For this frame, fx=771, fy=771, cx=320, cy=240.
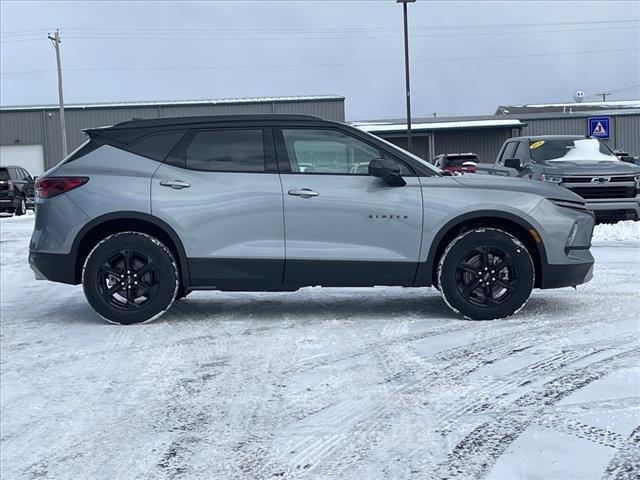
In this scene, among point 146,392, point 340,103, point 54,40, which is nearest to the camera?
point 146,392

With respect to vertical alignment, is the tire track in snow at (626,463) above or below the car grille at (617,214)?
below

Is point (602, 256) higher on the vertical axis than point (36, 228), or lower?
lower

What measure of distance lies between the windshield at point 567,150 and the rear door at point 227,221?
9050 millimetres

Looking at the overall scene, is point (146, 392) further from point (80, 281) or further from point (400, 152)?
point (400, 152)

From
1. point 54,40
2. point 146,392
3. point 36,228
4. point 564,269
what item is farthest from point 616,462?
point 54,40

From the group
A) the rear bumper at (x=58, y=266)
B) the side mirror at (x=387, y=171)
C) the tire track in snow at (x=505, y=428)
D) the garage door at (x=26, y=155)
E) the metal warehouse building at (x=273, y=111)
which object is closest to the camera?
the tire track in snow at (x=505, y=428)

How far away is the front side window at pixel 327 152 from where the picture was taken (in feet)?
20.6

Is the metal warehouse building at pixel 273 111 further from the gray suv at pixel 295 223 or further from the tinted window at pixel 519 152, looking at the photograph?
the gray suv at pixel 295 223

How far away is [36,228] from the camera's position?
6.49 meters

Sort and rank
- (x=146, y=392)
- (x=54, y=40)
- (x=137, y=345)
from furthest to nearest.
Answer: (x=54, y=40) → (x=137, y=345) → (x=146, y=392)

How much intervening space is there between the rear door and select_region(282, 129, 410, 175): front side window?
9.4 inches

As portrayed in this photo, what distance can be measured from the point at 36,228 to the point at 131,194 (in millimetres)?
940

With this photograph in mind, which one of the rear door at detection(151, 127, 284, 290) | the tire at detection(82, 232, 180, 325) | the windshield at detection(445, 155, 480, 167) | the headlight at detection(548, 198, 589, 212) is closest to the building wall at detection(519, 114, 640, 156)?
the windshield at detection(445, 155, 480, 167)

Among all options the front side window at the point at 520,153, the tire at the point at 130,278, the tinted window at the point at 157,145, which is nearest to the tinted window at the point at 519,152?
the front side window at the point at 520,153
